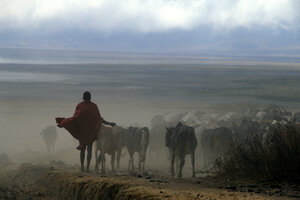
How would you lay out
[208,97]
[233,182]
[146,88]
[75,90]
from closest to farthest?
[233,182]
[208,97]
[75,90]
[146,88]

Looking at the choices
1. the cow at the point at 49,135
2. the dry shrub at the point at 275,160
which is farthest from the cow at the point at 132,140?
the cow at the point at 49,135

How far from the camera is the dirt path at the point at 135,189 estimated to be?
882cm

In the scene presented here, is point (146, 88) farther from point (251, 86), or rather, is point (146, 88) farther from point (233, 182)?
point (233, 182)

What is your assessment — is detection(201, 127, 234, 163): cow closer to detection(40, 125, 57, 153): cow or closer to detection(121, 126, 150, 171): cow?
detection(121, 126, 150, 171): cow

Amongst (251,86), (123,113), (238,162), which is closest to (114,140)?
(238,162)

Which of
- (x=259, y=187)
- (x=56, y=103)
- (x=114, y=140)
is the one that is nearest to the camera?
(x=259, y=187)

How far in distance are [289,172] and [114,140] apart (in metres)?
9.00

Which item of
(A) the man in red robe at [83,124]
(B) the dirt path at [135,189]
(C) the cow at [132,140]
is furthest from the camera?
(C) the cow at [132,140]

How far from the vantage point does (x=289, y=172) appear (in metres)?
10.0

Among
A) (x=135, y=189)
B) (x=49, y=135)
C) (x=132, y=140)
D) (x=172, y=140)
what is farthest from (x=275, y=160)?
(x=49, y=135)

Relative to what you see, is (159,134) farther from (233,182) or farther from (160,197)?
(160,197)

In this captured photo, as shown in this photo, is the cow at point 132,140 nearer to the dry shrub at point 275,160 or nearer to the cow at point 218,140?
the cow at point 218,140

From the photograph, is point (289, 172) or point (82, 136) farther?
point (82, 136)

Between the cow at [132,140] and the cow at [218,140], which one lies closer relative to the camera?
the cow at [132,140]
